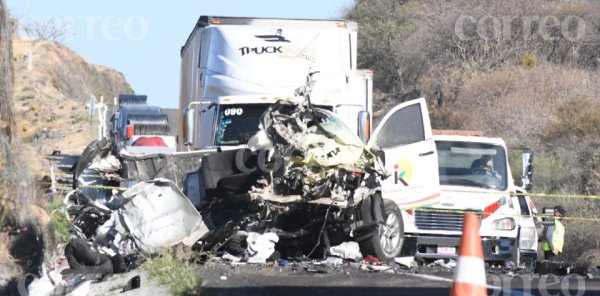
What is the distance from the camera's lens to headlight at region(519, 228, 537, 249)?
1600 centimetres

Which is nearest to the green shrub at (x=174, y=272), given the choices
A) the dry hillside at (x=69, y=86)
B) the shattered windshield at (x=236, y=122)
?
the shattered windshield at (x=236, y=122)

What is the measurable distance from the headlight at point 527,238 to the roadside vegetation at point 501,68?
10.1 metres

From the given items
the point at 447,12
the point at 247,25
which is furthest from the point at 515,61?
the point at 247,25

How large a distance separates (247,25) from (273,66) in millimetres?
892

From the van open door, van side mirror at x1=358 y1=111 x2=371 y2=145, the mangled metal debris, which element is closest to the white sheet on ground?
the mangled metal debris

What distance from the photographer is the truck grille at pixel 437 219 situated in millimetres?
15523

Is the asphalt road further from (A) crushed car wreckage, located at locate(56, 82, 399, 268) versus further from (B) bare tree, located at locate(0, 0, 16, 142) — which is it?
(B) bare tree, located at locate(0, 0, 16, 142)

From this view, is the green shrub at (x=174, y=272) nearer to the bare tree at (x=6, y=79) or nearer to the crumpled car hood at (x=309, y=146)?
the crumpled car hood at (x=309, y=146)

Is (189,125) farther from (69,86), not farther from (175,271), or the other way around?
(69,86)

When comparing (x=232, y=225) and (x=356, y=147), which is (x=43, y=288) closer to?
(x=232, y=225)

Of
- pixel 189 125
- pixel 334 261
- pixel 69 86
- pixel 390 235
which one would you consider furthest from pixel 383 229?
pixel 69 86

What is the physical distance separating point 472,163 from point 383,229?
3.37m

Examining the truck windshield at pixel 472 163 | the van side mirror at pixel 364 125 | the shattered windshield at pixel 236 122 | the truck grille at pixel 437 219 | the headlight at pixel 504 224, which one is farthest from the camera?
the van side mirror at pixel 364 125

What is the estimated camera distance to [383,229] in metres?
13.6
